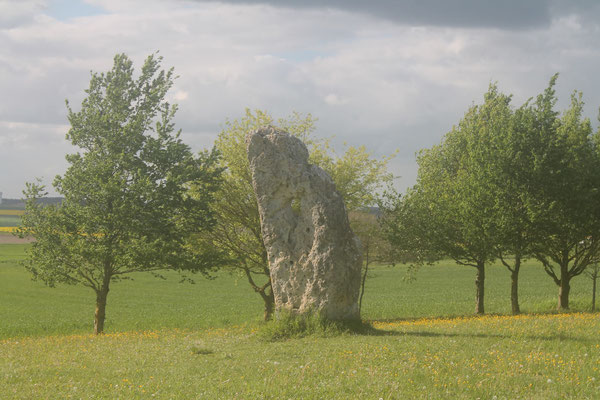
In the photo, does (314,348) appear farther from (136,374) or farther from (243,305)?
(243,305)

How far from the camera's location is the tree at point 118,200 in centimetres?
2372

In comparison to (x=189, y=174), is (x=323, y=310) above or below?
below

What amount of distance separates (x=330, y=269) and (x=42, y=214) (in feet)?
49.1

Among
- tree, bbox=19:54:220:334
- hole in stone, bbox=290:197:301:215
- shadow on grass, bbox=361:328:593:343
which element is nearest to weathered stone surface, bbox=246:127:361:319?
hole in stone, bbox=290:197:301:215

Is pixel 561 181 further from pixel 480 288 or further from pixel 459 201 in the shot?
pixel 480 288

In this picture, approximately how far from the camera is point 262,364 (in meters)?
12.1

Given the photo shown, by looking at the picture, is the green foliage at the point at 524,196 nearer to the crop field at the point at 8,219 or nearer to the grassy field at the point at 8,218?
the crop field at the point at 8,219

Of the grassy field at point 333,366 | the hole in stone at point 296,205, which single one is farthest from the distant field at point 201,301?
the hole in stone at point 296,205

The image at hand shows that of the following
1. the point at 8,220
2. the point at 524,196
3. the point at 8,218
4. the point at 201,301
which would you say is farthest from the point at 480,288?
the point at 8,218

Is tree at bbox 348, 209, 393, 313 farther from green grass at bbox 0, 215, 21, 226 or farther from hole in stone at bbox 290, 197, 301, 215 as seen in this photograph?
green grass at bbox 0, 215, 21, 226

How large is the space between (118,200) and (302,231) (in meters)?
10.1

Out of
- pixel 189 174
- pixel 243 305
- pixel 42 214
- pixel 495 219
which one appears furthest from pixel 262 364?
pixel 243 305

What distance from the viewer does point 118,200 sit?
2361 centimetres

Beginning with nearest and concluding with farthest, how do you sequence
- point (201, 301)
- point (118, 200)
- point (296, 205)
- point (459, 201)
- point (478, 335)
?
point (478, 335)
point (296, 205)
point (118, 200)
point (459, 201)
point (201, 301)
